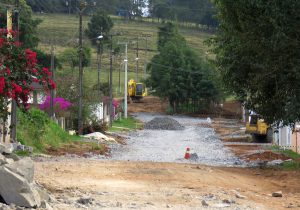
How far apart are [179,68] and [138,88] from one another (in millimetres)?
6698

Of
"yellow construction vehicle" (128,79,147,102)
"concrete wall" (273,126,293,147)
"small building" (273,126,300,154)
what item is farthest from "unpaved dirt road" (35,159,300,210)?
"yellow construction vehicle" (128,79,147,102)

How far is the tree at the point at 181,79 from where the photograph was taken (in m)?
104

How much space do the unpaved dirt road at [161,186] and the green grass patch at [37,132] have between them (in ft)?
25.4

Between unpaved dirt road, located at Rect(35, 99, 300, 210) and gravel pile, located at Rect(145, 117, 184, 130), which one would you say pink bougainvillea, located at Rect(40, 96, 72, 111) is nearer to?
unpaved dirt road, located at Rect(35, 99, 300, 210)

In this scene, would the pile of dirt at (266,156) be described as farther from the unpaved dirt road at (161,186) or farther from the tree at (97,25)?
the tree at (97,25)

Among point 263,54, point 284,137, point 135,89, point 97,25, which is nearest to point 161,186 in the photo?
point 263,54

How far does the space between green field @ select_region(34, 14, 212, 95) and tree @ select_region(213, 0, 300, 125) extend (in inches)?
3317

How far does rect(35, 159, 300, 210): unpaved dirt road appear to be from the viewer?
16.4 meters

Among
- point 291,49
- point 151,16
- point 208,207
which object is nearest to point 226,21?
point 291,49

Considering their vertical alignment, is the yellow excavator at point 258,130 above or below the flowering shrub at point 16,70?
below

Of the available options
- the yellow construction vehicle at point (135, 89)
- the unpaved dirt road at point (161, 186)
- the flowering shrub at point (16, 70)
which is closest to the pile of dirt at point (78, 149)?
the unpaved dirt road at point (161, 186)

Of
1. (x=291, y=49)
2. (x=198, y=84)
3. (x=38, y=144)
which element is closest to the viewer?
(x=291, y=49)

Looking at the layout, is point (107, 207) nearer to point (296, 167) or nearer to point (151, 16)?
point (296, 167)

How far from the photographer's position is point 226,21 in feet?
95.6
